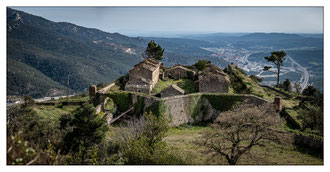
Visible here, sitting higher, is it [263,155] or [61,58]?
[61,58]

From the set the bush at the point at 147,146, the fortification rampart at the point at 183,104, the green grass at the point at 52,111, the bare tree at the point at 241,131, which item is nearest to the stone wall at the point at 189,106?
the fortification rampart at the point at 183,104

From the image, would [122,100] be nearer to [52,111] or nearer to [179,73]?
[52,111]

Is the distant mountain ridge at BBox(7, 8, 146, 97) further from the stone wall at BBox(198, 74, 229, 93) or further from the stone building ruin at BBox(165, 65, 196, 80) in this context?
the stone wall at BBox(198, 74, 229, 93)

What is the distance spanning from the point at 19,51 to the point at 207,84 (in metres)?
79.8

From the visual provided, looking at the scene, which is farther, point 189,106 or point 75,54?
point 75,54

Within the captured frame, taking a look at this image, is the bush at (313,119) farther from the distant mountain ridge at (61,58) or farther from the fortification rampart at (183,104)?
the distant mountain ridge at (61,58)

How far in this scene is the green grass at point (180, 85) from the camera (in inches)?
1182

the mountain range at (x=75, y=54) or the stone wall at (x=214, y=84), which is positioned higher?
the mountain range at (x=75, y=54)

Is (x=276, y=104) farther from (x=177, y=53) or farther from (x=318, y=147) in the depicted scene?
(x=177, y=53)

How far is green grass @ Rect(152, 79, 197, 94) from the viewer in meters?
30.0

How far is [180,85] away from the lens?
3238cm

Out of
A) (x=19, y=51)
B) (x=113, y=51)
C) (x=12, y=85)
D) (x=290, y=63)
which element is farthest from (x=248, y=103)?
(x=113, y=51)

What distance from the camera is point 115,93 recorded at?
20953mm

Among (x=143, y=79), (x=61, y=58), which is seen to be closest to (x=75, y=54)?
(x=61, y=58)
